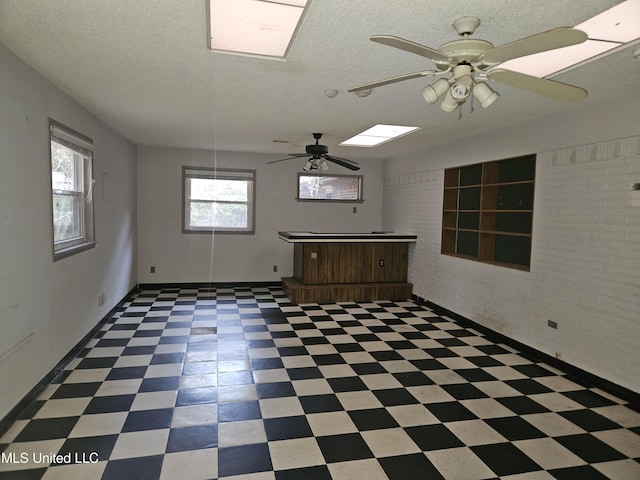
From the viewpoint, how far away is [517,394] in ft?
10.8

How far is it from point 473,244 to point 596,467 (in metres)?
3.39

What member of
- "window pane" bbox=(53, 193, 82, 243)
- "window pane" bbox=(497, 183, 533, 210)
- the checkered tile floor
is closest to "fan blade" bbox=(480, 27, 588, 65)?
the checkered tile floor

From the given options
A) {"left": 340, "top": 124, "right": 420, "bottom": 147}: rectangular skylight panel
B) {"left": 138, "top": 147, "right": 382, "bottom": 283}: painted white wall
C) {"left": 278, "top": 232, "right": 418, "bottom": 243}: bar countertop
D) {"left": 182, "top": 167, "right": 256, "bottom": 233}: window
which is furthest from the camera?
{"left": 182, "top": 167, "right": 256, "bottom": 233}: window

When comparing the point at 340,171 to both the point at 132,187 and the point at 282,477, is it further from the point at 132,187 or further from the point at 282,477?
the point at 282,477

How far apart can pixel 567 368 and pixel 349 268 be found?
3.44 meters

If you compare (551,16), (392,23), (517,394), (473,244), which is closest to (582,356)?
(517,394)

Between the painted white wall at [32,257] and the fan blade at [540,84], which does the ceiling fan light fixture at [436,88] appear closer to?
the fan blade at [540,84]

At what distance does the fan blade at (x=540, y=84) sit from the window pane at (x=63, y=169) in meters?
3.50

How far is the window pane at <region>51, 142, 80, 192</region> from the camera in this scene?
3.59 meters

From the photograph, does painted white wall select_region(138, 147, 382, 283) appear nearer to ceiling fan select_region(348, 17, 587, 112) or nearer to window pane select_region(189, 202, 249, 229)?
window pane select_region(189, 202, 249, 229)

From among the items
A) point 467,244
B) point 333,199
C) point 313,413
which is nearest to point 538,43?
point 313,413

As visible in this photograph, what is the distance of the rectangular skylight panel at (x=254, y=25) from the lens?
80.0 inches

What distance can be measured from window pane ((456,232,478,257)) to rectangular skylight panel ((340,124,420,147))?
1.67 meters

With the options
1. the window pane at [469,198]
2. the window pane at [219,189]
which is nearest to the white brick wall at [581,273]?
the window pane at [469,198]
